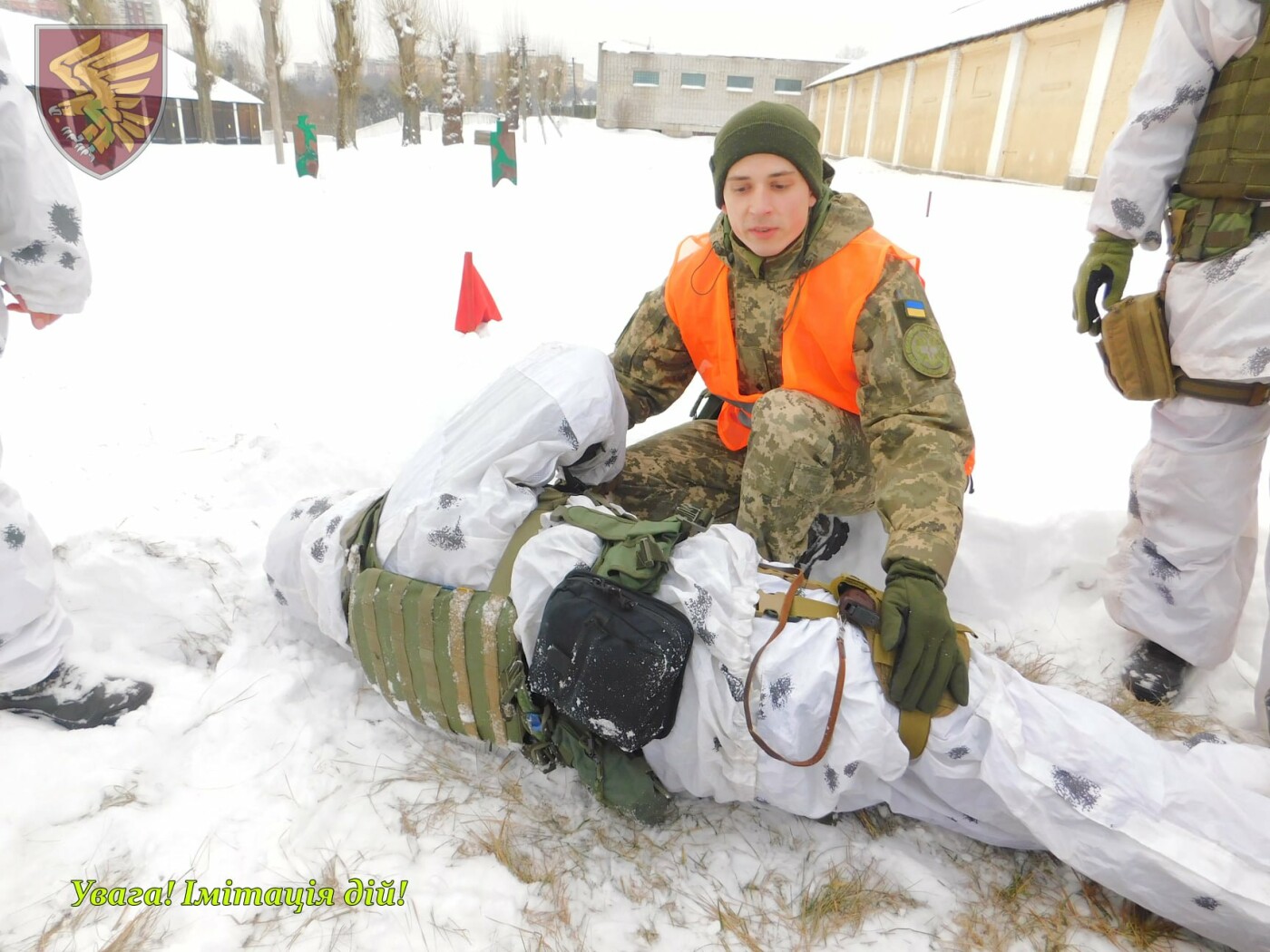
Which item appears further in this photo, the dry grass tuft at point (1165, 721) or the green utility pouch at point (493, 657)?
the dry grass tuft at point (1165, 721)

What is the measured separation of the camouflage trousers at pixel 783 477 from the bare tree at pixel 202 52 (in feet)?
83.4

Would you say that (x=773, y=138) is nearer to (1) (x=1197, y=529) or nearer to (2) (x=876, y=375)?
(2) (x=876, y=375)

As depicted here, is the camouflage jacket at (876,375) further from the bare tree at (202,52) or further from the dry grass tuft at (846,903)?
the bare tree at (202,52)

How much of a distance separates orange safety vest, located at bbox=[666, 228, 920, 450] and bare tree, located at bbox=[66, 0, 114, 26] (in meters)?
22.2

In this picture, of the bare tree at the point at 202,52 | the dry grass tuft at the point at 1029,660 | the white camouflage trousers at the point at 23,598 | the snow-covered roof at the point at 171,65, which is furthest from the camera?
the bare tree at the point at 202,52

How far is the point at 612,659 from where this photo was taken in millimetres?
1356

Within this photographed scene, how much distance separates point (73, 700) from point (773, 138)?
2.15 meters

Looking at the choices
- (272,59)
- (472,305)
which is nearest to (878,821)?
(472,305)

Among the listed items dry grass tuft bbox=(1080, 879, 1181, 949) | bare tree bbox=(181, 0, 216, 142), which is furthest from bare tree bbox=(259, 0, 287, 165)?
dry grass tuft bbox=(1080, 879, 1181, 949)

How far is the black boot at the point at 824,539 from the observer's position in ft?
7.62

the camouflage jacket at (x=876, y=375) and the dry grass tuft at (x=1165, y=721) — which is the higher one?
the camouflage jacket at (x=876, y=375)

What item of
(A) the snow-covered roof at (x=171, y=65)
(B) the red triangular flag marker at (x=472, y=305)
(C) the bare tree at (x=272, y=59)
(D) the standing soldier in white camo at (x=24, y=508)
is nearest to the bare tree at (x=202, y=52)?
(A) the snow-covered roof at (x=171, y=65)

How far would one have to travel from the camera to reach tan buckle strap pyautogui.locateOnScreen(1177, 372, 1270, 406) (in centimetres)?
170

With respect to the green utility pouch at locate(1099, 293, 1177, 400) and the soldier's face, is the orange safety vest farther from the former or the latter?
the green utility pouch at locate(1099, 293, 1177, 400)
